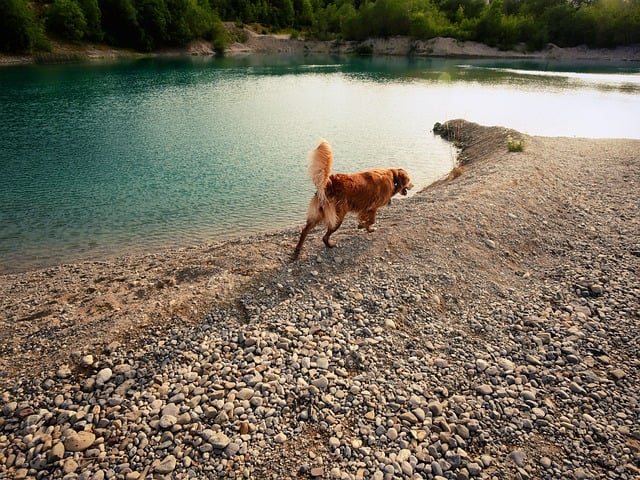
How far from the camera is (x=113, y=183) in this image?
57.5 ft

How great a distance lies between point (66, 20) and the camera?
81.2 metres

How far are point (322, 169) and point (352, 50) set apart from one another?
13451cm

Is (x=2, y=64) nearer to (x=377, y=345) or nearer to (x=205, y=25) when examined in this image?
(x=205, y=25)

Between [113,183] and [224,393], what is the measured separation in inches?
609

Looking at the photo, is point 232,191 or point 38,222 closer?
point 38,222

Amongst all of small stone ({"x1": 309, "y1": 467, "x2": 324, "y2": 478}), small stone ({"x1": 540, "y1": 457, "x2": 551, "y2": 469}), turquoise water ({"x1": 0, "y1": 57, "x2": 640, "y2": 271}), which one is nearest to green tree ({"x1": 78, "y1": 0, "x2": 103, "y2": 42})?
turquoise water ({"x1": 0, "y1": 57, "x2": 640, "y2": 271})

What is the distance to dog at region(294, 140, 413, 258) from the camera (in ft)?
26.4

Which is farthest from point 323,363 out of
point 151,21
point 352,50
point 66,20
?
point 352,50

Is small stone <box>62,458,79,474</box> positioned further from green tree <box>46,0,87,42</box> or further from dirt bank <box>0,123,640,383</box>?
green tree <box>46,0,87,42</box>

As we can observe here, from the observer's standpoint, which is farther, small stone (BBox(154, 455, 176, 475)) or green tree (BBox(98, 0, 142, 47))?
green tree (BBox(98, 0, 142, 47))

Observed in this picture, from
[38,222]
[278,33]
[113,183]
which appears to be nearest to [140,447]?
[38,222]

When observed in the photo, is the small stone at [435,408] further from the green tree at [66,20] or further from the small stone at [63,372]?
the green tree at [66,20]

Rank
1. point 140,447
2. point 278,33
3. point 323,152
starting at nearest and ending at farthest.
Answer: point 140,447 → point 323,152 → point 278,33

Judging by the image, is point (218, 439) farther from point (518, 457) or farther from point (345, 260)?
point (345, 260)
